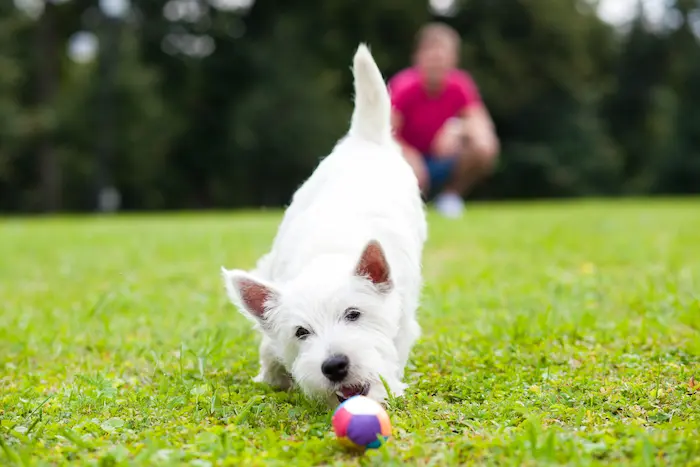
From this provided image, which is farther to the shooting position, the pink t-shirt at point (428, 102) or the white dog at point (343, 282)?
the pink t-shirt at point (428, 102)

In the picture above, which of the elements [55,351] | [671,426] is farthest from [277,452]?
[55,351]

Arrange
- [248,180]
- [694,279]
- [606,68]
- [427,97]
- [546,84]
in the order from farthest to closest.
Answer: [606,68] → [546,84] → [248,180] → [427,97] → [694,279]

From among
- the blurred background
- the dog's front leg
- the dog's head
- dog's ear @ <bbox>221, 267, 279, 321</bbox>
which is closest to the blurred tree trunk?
the blurred background

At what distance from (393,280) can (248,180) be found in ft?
100

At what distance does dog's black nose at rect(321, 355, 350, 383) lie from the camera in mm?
3309

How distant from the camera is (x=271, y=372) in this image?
403 centimetres

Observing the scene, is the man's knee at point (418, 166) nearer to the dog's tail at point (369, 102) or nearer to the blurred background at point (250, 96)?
the dog's tail at point (369, 102)

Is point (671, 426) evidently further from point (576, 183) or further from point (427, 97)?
point (576, 183)

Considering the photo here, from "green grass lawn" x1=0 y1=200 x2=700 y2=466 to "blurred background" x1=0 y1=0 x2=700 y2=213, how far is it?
20923 mm

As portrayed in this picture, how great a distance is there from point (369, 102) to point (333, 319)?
7.03 ft

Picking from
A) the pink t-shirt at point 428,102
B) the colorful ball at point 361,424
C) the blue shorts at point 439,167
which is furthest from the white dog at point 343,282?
the blue shorts at point 439,167

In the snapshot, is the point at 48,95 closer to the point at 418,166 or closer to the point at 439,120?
the point at 439,120

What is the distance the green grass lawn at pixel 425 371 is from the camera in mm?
2844

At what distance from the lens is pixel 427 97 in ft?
44.0
